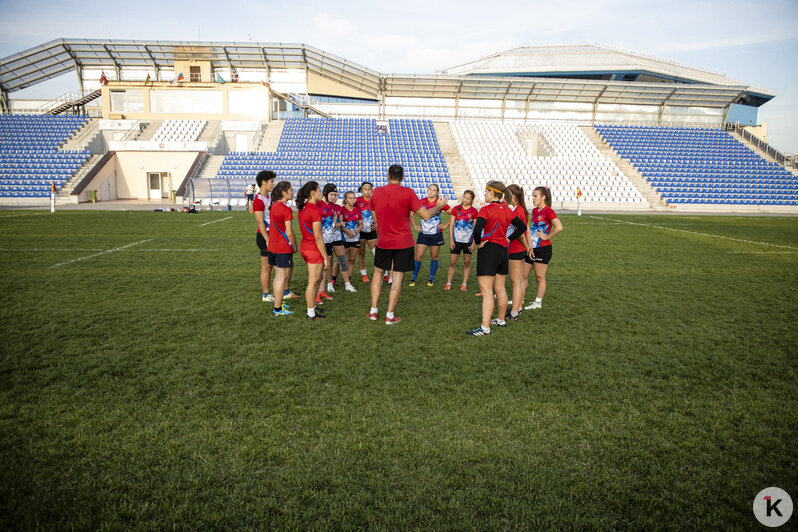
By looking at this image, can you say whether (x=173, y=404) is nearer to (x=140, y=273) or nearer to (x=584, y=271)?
(x=140, y=273)

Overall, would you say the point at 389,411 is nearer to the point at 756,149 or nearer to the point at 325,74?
the point at 325,74

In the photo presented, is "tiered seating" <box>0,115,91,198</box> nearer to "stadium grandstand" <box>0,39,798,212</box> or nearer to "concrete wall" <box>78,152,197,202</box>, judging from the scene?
"stadium grandstand" <box>0,39,798,212</box>

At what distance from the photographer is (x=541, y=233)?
672cm

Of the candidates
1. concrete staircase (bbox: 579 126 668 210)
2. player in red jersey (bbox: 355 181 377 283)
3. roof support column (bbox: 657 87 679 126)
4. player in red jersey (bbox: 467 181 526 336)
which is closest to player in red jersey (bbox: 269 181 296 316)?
player in red jersey (bbox: 355 181 377 283)

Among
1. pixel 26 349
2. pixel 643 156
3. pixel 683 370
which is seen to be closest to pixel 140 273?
pixel 26 349

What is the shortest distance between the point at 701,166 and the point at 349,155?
1059 inches

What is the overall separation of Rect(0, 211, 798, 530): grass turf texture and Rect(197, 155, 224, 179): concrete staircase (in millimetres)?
24568

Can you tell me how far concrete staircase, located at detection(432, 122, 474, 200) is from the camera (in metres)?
31.2

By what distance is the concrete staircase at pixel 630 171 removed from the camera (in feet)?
98.5

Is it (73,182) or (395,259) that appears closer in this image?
(395,259)

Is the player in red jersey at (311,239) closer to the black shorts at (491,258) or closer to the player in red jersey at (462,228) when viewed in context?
the black shorts at (491,258)

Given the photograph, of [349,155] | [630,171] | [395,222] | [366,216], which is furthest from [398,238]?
[630,171]

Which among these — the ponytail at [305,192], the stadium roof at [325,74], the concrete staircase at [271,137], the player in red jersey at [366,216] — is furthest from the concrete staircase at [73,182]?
the ponytail at [305,192]

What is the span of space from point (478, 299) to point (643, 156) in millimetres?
34223
